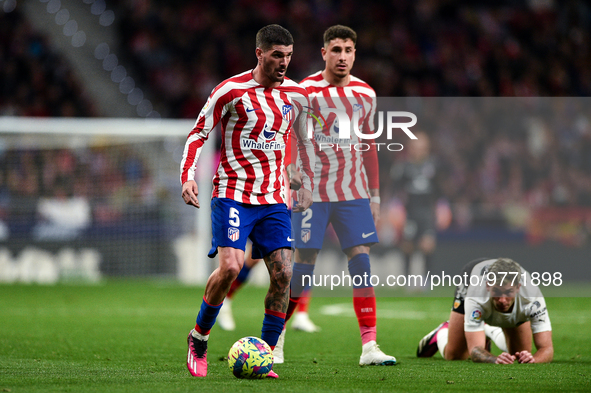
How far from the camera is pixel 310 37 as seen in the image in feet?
63.4

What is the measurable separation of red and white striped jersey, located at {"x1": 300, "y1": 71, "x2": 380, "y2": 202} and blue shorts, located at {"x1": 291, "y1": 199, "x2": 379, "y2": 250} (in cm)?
6

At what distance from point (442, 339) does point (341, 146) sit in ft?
5.53

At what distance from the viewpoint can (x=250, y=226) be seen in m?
4.66

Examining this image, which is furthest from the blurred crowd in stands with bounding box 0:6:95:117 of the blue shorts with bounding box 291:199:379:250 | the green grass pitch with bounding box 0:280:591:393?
the blue shorts with bounding box 291:199:379:250

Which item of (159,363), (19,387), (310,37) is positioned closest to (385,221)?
(310,37)

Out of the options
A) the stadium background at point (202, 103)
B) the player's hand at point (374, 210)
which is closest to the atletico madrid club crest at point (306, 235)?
the player's hand at point (374, 210)

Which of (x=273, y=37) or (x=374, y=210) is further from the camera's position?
(x=374, y=210)

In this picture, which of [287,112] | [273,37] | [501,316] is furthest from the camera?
[501,316]

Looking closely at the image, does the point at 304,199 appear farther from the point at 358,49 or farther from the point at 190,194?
the point at 358,49

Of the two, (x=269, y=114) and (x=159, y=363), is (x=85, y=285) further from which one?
(x=269, y=114)

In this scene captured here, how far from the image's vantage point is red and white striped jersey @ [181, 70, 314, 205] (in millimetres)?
4691

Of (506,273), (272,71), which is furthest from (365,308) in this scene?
(272,71)

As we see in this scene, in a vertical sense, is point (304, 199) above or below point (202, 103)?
below

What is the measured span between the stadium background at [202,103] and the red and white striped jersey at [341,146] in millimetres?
5321
